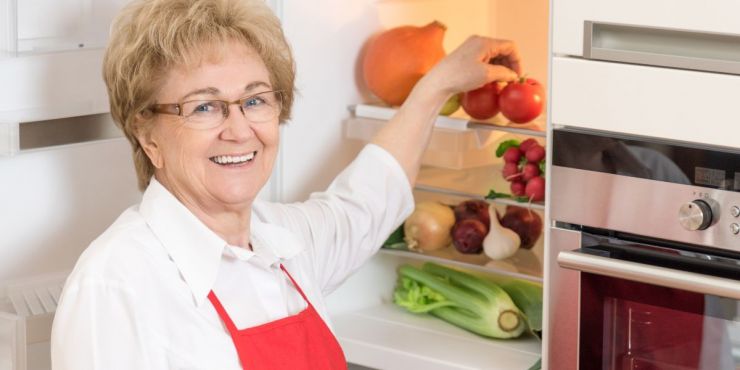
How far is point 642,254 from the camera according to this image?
1.61 meters

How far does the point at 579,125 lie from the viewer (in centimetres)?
162

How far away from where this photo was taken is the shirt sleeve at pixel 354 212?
189 centimetres

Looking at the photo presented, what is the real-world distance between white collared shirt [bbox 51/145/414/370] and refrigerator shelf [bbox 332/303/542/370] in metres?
0.20

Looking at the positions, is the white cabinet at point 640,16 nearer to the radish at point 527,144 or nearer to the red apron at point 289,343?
the radish at point 527,144

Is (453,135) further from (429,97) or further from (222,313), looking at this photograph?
(222,313)

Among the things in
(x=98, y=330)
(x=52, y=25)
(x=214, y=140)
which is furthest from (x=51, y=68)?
(x=98, y=330)

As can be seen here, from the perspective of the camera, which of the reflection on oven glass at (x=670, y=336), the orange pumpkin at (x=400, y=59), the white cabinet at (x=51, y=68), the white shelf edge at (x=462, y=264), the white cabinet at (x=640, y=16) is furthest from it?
the orange pumpkin at (x=400, y=59)

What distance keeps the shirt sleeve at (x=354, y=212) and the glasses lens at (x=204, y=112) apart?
318mm

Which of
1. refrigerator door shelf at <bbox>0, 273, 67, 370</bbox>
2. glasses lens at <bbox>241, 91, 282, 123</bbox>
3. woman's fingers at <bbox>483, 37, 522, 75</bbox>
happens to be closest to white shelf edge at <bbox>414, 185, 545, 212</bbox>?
woman's fingers at <bbox>483, 37, 522, 75</bbox>

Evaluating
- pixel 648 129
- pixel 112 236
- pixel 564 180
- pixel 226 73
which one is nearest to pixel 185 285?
pixel 112 236

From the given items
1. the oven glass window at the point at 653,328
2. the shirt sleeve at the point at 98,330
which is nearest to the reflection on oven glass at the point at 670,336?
the oven glass window at the point at 653,328

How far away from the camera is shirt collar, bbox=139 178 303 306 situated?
1.58 m

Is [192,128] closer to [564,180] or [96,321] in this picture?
[96,321]

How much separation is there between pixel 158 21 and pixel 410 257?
2.63 feet
